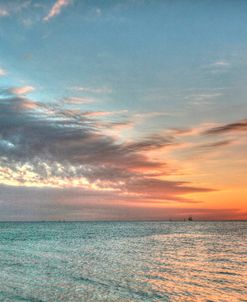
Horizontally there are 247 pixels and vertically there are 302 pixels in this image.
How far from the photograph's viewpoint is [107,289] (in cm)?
3011

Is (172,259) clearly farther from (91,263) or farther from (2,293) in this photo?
(2,293)

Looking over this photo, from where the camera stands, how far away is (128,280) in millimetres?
34125

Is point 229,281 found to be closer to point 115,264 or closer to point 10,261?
point 115,264

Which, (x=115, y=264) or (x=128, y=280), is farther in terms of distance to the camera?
(x=115, y=264)

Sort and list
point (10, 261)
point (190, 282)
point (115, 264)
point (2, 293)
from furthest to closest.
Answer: point (10, 261), point (115, 264), point (190, 282), point (2, 293)

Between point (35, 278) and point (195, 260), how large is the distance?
924 inches

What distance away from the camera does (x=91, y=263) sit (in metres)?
46.8

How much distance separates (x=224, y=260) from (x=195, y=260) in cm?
396

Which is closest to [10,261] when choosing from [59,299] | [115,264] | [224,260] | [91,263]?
[91,263]

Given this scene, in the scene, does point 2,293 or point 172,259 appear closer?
point 2,293

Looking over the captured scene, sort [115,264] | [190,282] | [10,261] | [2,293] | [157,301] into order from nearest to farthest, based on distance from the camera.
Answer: [157,301] → [2,293] → [190,282] → [115,264] → [10,261]

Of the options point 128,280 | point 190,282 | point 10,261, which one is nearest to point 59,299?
point 128,280

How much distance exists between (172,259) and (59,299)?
27242 millimetres

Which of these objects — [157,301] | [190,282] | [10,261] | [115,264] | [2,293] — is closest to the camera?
[157,301]
